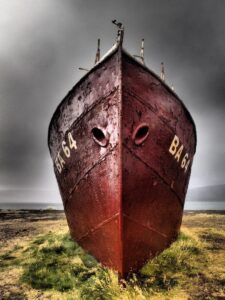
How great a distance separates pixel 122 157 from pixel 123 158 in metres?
0.03

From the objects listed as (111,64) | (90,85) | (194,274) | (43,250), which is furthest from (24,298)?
(111,64)

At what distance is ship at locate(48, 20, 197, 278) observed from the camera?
4.24m

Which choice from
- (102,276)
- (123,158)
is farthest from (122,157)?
(102,276)

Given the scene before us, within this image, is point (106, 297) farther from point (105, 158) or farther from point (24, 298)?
point (105, 158)

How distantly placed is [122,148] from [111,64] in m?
1.45

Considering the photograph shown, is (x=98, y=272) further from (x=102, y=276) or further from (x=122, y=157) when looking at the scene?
(x=122, y=157)

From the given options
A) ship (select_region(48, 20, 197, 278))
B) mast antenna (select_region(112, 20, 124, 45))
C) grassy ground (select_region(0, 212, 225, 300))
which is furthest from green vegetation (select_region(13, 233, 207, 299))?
mast antenna (select_region(112, 20, 124, 45))

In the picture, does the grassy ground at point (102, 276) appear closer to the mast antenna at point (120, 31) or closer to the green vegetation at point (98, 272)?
the green vegetation at point (98, 272)

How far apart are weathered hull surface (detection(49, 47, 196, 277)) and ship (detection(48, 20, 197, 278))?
16 mm

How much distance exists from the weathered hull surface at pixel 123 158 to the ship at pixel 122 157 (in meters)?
0.02

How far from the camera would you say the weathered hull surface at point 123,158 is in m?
4.24

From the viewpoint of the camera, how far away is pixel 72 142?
5113 millimetres

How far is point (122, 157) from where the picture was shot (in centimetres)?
418

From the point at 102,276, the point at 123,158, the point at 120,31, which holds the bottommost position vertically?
the point at 102,276
